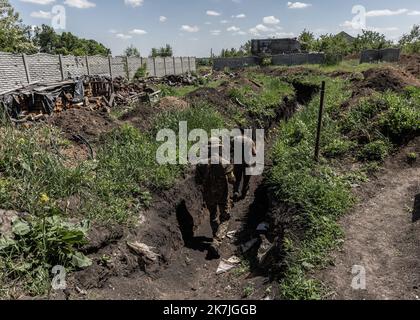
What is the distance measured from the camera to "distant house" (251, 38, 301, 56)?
41.7 m

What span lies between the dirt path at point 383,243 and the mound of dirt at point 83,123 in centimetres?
579

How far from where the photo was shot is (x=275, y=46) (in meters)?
42.2

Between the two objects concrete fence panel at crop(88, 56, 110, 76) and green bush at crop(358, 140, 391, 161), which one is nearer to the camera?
green bush at crop(358, 140, 391, 161)

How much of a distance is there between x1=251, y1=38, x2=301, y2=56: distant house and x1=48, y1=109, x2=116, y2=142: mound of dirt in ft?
119

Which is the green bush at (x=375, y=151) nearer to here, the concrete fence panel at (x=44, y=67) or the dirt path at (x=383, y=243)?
the dirt path at (x=383, y=243)

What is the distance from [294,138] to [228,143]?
2.27 m

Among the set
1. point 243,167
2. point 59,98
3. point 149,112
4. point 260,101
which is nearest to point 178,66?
point 260,101

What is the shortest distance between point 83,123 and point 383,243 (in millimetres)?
7088

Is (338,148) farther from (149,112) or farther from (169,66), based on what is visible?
(169,66)

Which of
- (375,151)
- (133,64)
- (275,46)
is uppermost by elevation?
(275,46)

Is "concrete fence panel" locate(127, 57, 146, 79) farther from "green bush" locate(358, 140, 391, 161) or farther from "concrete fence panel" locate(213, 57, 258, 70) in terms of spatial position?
"green bush" locate(358, 140, 391, 161)

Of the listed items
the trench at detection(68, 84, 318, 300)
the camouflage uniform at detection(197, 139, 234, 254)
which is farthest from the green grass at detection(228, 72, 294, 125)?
the camouflage uniform at detection(197, 139, 234, 254)
